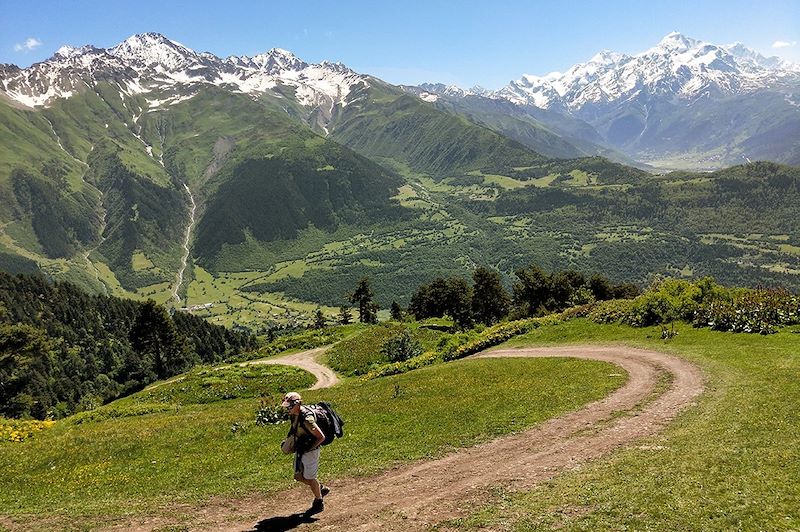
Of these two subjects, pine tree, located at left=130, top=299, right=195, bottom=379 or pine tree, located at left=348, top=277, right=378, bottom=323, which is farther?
pine tree, located at left=348, top=277, right=378, bottom=323

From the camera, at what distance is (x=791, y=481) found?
14.1m

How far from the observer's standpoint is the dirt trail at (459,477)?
15273 millimetres

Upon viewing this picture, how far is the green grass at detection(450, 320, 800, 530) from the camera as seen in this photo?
1291cm

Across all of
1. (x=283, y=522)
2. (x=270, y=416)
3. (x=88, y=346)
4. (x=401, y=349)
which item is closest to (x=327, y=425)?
(x=283, y=522)

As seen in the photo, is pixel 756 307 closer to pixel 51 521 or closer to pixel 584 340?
pixel 584 340

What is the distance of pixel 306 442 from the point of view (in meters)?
15.8

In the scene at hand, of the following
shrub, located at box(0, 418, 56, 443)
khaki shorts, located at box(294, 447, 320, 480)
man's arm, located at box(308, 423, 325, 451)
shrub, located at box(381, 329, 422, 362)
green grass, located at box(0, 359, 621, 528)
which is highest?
man's arm, located at box(308, 423, 325, 451)

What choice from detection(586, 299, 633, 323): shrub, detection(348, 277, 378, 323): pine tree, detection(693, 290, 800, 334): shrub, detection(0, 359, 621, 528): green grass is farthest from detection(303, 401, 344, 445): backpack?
detection(348, 277, 378, 323): pine tree


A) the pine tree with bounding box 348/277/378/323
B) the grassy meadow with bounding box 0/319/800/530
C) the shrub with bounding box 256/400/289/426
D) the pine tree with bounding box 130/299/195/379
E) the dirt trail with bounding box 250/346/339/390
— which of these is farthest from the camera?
the pine tree with bounding box 348/277/378/323

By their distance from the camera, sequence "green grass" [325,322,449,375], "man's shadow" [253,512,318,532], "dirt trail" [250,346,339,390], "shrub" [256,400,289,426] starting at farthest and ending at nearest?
"green grass" [325,322,449,375]
"dirt trail" [250,346,339,390]
"shrub" [256,400,289,426]
"man's shadow" [253,512,318,532]

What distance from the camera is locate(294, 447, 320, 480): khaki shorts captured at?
51.7 ft

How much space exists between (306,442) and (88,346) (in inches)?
6702

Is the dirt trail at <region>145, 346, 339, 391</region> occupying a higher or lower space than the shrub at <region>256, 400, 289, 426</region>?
lower

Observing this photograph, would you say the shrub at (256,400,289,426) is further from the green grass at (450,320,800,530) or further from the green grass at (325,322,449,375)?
the green grass at (325,322,449,375)
